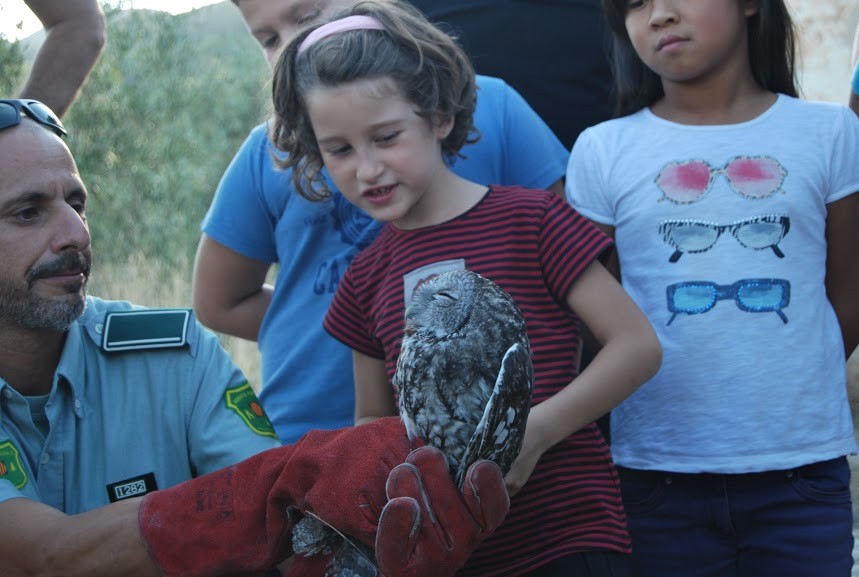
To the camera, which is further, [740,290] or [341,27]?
[740,290]

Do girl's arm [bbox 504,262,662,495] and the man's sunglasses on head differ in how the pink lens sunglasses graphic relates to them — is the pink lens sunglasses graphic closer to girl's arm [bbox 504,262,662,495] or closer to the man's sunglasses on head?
girl's arm [bbox 504,262,662,495]

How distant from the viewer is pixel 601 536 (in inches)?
78.0

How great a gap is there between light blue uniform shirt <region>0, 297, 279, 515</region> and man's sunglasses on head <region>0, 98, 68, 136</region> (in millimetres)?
475

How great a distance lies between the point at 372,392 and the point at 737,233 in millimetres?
942

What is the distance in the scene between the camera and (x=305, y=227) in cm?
253

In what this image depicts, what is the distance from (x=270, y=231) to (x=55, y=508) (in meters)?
0.91

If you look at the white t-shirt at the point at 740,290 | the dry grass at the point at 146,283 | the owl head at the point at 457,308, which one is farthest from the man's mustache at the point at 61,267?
the dry grass at the point at 146,283

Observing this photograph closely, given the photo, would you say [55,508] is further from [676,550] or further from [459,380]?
[676,550]

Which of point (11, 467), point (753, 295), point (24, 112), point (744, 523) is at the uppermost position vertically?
point (24, 112)

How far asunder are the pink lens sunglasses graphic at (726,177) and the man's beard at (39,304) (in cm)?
141

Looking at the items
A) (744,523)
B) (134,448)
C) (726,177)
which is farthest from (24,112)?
(744,523)

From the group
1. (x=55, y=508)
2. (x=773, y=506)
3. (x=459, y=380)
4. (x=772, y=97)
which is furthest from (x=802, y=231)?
(x=55, y=508)

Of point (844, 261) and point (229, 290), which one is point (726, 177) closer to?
point (844, 261)

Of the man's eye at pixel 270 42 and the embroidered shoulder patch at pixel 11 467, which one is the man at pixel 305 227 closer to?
the man's eye at pixel 270 42
